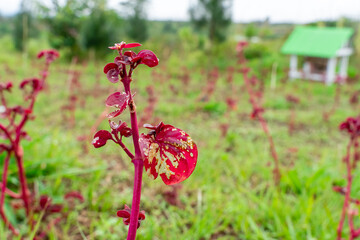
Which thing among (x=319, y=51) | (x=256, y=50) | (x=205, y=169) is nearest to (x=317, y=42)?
(x=319, y=51)

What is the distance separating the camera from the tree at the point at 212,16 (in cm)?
1323

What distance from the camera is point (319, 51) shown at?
10008 millimetres

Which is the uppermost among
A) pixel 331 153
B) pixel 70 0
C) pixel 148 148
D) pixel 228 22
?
pixel 228 22

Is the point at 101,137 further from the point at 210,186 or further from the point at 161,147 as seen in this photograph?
the point at 210,186

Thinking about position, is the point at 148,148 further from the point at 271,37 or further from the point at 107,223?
the point at 271,37

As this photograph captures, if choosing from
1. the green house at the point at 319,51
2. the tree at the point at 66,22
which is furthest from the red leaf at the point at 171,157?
the green house at the point at 319,51

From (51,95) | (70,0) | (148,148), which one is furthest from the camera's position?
(51,95)

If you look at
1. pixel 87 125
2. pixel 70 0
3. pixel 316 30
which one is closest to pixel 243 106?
pixel 87 125

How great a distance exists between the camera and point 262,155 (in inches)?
134

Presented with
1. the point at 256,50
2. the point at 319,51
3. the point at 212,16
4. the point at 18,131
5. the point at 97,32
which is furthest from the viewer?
the point at 256,50

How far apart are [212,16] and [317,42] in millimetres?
4654

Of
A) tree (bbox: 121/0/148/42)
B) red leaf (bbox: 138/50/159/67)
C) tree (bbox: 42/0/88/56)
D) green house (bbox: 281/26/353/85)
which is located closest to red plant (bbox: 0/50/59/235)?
red leaf (bbox: 138/50/159/67)

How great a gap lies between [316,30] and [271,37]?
18.2 ft

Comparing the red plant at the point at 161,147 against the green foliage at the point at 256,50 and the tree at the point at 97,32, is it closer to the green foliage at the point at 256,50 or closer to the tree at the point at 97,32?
the tree at the point at 97,32
